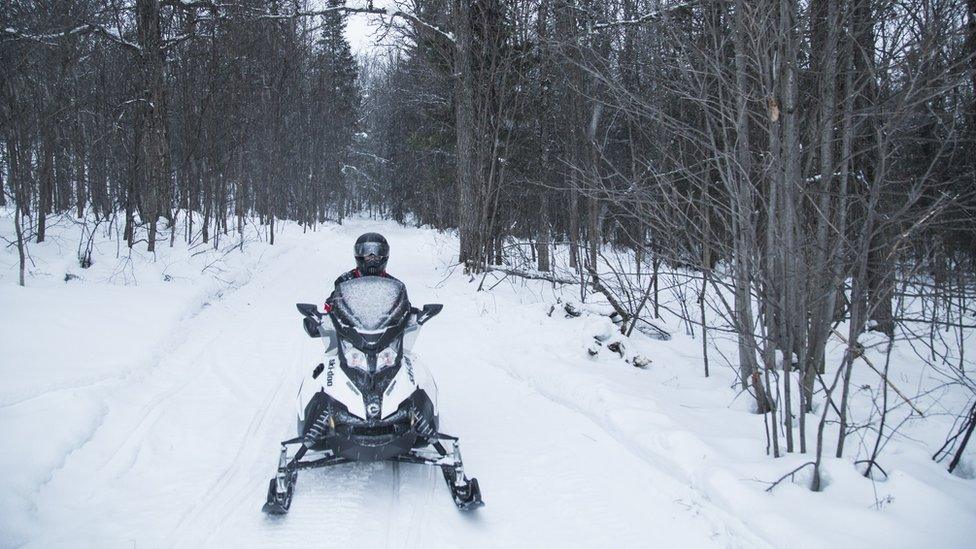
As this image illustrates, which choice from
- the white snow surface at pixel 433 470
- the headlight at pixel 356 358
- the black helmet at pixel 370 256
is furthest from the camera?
the black helmet at pixel 370 256

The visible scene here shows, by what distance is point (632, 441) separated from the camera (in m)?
4.80

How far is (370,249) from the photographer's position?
504cm

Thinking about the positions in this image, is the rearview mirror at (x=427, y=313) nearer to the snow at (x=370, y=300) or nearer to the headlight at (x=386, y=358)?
the snow at (x=370, y=300)

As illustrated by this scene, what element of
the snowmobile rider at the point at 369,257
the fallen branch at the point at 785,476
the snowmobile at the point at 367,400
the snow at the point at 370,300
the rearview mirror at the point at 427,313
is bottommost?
the fallen branch at the point at 785,476

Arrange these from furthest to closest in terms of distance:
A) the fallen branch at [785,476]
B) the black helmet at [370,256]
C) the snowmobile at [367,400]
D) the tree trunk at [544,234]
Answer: the tree trunk at [544,234]
the black helmet at [370,256]
the snowmobile at [367,400]
the fallen branch at [785,476]

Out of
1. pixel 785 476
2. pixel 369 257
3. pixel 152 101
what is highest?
pixel 152 101

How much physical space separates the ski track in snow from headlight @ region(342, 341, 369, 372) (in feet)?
3.02

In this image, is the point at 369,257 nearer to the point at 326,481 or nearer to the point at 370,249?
the point at 370,249

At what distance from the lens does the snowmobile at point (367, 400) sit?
12.3 feet

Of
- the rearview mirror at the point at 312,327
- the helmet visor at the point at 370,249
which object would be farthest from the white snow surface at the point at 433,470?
the helmet visor at the point at 370,249

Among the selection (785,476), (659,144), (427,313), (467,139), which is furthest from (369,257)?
(467,139)

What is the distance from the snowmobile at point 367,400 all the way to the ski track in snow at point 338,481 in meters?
0.24

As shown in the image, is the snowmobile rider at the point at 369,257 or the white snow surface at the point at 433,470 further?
the snowmobile rider at the point at 369,257

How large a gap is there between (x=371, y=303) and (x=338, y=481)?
4.45ft
